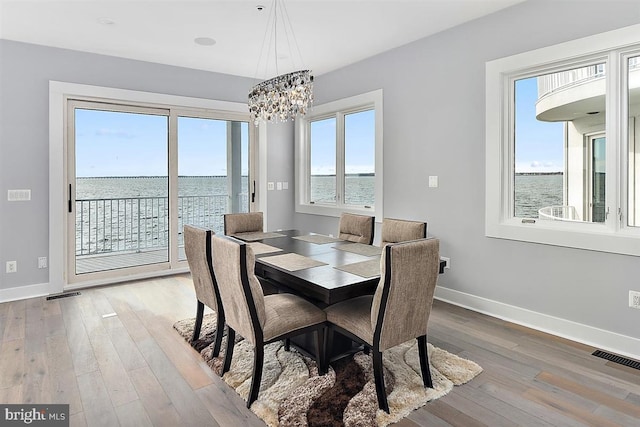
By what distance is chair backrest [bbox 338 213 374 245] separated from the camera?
12.3ft

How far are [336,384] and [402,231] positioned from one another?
1515 mm

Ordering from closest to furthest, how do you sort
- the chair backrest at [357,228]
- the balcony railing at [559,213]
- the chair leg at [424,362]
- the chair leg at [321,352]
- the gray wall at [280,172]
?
the chair leg at [424,362] → the chair leg at [321,352] → the balcony railing at [559,213] → the chair backrest at [357,228] → the gray wall at [280,172]

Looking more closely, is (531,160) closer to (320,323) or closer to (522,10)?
(522,10)

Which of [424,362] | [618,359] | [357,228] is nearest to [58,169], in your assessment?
[357,228]

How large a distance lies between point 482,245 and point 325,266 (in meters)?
1.87

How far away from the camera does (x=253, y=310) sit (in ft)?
6.94

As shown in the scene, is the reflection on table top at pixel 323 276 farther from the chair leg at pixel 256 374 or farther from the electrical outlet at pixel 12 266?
the electrical outlet at pixel 12 266

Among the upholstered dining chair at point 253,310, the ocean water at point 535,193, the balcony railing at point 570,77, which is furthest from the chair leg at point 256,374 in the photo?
the balcony railing at point 570,77

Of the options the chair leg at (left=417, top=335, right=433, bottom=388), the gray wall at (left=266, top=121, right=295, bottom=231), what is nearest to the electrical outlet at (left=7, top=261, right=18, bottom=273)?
the gray wall at (left=266, top=121, right=295, bottom=231)

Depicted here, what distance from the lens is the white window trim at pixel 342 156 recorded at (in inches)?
183

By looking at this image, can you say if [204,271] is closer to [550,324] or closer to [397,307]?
[397,307]

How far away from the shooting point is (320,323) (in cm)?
238

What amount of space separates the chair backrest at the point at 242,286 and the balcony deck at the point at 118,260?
3.23 m

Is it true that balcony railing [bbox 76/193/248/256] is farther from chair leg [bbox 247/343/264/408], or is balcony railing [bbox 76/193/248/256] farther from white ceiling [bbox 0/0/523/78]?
chair leg [bbox 247/343/264/408]
